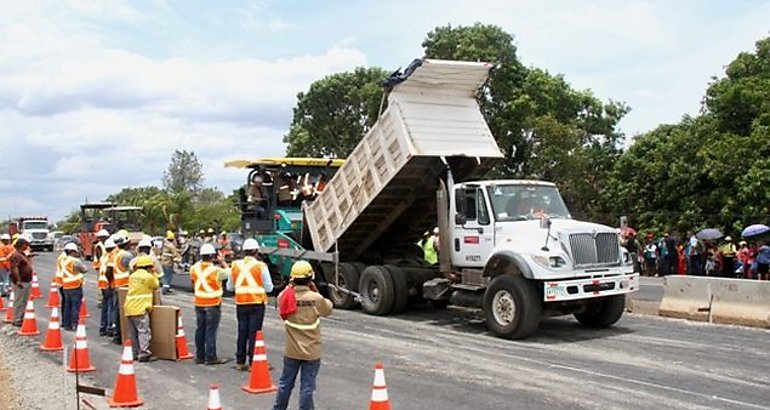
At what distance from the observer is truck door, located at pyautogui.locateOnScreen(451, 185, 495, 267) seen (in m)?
12.8

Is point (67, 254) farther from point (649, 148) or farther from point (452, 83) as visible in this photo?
point (649, 148)

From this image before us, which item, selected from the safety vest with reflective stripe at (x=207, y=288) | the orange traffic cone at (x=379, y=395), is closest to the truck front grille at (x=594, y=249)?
the safety vest with reflective stripe at (x=207, y=288)

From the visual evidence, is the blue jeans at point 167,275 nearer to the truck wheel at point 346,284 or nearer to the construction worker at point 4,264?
the construction worker at point 4,264

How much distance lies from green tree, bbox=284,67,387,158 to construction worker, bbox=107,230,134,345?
93.5ft

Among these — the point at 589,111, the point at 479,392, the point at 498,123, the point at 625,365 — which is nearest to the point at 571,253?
the point at 625,365

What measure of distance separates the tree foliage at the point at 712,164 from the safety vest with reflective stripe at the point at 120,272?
1828 cm

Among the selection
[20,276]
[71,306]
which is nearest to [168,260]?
[20,276]

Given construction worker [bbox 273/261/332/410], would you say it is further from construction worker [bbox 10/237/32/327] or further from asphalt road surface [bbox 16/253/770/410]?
construction worker [bbox 10/237/32/327]

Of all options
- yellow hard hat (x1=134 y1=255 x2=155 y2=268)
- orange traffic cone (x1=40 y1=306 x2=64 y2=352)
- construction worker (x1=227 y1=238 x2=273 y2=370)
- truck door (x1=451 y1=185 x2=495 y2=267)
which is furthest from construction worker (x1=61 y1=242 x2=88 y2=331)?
truck door (x1=451 y1=185 x2=495 y2=267)

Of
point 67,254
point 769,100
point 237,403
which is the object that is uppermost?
point 769,100

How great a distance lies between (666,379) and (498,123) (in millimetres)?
23632

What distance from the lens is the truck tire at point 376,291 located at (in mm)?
14562

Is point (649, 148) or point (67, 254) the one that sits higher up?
point (649, 148)

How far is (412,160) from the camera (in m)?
13.3
